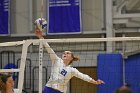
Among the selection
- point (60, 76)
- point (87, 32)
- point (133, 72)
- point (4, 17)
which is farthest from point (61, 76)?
point (4, 17)

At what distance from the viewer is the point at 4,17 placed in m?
11.2

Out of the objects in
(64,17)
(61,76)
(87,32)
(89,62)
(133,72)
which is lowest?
(133,72)

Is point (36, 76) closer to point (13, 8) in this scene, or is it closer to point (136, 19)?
point (13, 8)

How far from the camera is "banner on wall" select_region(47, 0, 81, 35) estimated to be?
425 inches

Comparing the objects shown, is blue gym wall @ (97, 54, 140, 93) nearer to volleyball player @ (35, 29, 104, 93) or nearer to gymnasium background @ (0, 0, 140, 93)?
gymnasium background @ (0, 0, 140, 93)

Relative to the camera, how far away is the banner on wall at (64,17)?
10805mm

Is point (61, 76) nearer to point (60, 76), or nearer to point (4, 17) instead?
point (60, 76)

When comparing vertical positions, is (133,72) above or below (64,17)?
below

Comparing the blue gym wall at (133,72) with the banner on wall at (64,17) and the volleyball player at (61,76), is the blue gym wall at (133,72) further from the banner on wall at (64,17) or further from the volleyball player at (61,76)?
the volleyball player at (61,76)

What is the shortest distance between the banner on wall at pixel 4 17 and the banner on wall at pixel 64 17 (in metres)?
1.23

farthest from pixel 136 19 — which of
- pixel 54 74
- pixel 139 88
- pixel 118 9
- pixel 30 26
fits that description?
pixel 54 74

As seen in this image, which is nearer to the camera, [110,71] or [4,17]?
[110,71]

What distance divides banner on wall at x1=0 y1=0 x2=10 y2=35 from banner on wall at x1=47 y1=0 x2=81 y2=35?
1.23 m

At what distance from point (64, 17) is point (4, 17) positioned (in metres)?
1.76
